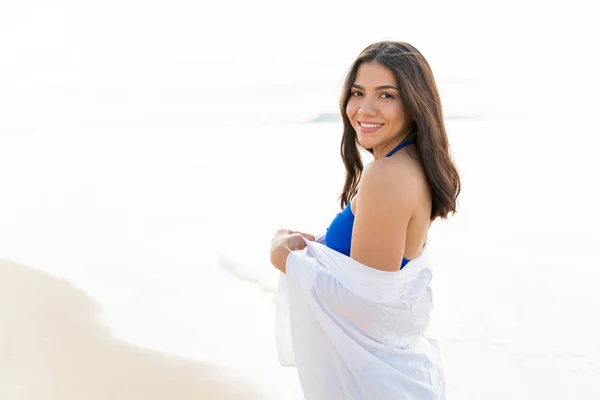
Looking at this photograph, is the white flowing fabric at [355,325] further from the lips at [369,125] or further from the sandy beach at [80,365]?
the sandy beach at [80,365]

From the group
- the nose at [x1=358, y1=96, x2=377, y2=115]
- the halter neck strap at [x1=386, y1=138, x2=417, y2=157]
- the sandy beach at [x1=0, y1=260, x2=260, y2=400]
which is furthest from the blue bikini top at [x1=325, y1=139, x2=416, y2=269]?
the sandy beach at [x1=0, y1=260, x2=260, y2=400]

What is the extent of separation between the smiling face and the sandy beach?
1.62 metres

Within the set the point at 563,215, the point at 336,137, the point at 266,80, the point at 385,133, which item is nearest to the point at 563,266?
the point at 563,215

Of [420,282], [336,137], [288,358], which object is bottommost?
[336,137]

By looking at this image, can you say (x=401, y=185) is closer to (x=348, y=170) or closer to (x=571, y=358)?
(x=348, y=170)

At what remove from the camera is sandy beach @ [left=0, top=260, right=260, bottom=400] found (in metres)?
3.03

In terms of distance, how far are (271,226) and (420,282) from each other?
Result: 4.60 m

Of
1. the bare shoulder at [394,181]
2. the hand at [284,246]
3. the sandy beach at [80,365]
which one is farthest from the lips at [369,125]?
the sandy beach at [80,365]

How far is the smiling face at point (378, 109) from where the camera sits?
1.82 m

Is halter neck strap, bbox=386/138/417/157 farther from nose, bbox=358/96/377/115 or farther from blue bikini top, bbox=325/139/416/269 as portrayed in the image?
nose, bbox=358/96/377/115

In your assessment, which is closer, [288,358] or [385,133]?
[385,133]

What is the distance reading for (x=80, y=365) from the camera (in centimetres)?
327

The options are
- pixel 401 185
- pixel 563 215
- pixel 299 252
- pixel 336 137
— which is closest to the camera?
pixel 401 185

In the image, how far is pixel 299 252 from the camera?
6.00 feet
